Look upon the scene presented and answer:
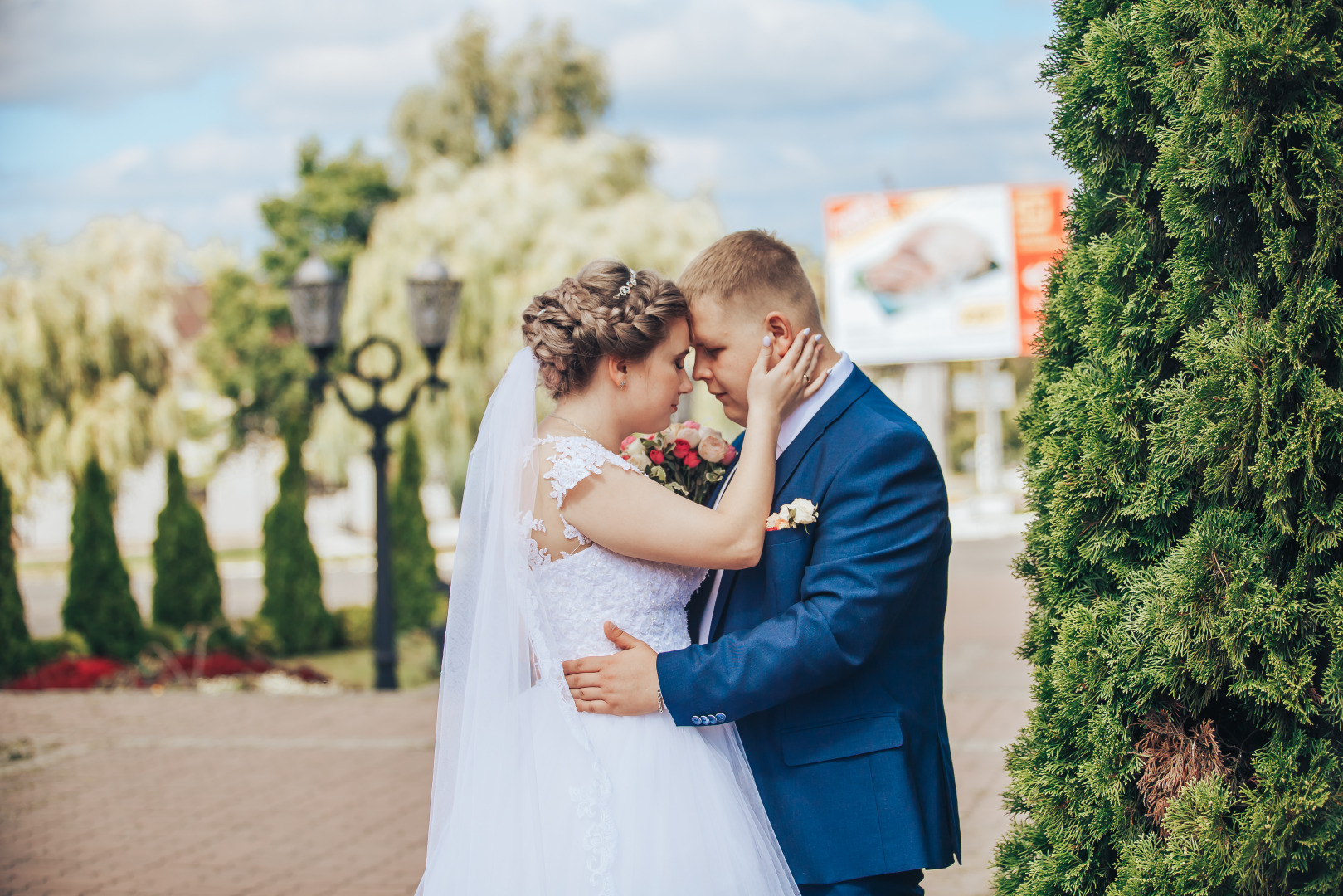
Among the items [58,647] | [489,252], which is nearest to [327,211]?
[489,252]

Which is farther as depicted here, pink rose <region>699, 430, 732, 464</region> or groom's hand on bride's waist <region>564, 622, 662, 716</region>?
pink rose <region>699, 430, 732, 464</region>

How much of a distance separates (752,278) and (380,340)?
356 inches

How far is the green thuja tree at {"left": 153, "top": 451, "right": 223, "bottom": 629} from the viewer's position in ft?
46.0

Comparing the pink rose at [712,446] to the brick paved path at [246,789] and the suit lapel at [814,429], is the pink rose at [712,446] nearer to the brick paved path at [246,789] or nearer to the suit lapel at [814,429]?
the suit lapel at [814,429]

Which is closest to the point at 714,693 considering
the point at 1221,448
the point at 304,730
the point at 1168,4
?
the point at 1221,448

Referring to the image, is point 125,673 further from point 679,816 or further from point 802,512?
point 802,512

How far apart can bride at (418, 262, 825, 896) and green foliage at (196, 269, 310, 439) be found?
30469 millimetres

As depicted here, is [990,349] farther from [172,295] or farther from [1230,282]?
[1230,282]

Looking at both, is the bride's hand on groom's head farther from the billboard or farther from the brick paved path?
the billboard

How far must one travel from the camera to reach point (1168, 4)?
6.56 ft

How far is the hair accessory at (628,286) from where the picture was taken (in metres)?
2.55

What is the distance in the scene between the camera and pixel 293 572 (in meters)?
13.8

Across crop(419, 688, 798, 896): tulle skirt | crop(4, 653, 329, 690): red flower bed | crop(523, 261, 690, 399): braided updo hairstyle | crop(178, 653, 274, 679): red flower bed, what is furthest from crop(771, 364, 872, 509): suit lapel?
crop(178, 653, 274, 679): red flower bed

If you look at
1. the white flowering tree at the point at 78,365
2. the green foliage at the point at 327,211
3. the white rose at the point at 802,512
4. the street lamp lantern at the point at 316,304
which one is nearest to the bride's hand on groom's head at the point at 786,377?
the white rose at the point at 802,512
